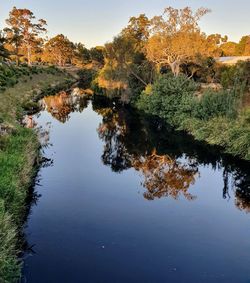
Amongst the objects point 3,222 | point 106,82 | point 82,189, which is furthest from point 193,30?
point 3,222

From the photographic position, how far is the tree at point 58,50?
4304 inches

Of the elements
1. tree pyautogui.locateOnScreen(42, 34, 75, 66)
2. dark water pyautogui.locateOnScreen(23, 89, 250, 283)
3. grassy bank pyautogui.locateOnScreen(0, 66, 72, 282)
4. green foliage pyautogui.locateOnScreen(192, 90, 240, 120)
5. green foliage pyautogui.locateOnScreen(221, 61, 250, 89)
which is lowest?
dark water pyautogui.locateOnScreen(23, 89, 250, 283)

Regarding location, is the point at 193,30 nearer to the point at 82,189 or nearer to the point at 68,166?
the point at 68,166

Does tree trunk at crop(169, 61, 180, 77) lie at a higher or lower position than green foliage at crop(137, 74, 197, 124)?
higher

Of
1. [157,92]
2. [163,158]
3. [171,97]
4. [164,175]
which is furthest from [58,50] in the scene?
[164,175]

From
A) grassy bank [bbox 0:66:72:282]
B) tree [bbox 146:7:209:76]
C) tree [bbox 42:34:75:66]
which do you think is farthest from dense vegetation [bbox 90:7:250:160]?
tree [bbox 42:34:75:66]

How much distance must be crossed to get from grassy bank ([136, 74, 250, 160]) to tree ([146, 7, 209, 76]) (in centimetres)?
363

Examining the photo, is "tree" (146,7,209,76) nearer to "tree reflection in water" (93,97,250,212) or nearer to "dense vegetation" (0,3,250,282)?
"dense vegetation" (0,3,250,282)

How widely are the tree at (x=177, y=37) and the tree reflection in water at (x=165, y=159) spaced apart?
9861 millimetres

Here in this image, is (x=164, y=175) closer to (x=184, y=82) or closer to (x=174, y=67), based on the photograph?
(x=184, y=82)

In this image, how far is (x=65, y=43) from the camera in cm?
11044

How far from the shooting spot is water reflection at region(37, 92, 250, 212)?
17.7 meters

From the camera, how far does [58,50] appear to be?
109500mm

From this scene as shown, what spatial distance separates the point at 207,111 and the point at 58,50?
289ft
